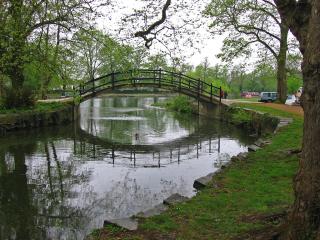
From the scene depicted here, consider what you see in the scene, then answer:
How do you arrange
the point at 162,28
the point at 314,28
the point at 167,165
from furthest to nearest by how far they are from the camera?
the point at 167,165
the point at 162,28
the point at 314,28

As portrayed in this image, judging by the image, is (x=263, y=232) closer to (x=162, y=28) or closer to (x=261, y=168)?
(x=261, y=168)

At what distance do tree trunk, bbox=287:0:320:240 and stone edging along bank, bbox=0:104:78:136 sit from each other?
17.8 metres

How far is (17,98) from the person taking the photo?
73.9 ft

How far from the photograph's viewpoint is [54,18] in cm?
2045

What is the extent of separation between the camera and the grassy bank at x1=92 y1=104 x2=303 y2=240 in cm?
556

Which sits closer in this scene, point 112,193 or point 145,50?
point 112,193

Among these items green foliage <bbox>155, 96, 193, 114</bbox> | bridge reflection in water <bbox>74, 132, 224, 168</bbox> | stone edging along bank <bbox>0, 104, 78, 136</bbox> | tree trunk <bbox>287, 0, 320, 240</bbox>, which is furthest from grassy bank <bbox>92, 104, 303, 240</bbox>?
green foliage <bbox>155, 96, 193, 114</bbox>

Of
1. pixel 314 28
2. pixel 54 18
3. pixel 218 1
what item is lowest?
pixel 314 28

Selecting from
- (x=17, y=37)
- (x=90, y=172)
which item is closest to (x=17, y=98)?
(x=17, y=37)

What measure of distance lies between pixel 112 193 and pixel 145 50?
4827 millimetres

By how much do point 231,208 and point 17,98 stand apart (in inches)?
736

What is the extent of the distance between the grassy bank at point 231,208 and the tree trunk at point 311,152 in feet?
2.75

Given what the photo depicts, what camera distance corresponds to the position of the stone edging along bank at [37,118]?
2022 cm

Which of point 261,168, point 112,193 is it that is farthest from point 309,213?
point 112,193
